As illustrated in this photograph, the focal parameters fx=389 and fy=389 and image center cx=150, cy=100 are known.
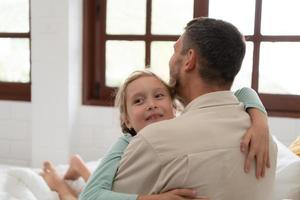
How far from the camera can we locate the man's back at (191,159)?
2.88 feet

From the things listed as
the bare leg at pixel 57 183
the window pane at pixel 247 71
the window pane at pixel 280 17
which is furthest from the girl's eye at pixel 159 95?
the window pane at pixel 280 17

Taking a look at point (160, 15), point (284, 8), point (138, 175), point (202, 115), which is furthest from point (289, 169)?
point (160, 15)

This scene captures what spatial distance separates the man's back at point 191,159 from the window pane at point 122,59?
1521mm

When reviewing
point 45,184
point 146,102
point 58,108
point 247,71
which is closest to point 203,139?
point 146,102

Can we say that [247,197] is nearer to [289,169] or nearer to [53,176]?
[289,169]

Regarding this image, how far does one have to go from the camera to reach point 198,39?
3.22 ft

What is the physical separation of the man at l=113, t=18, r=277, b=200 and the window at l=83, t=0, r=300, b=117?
1.15 m

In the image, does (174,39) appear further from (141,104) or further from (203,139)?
(203,139)

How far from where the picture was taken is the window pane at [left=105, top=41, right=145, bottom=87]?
243cm

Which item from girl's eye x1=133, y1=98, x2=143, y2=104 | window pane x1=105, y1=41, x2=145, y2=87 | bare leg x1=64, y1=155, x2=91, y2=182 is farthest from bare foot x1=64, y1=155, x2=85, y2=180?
window pane x1=105, y1=41, x2=145, y2=87

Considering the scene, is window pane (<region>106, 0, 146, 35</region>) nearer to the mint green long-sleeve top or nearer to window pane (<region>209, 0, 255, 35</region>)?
window pane (<region>209, 0, 255, 35</region>)

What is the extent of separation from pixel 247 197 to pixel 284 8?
5.00 ft

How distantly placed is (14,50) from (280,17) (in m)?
1.70

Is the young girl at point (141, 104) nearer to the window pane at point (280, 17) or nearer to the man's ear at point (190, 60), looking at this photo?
the man's ear at point (190, 60)
